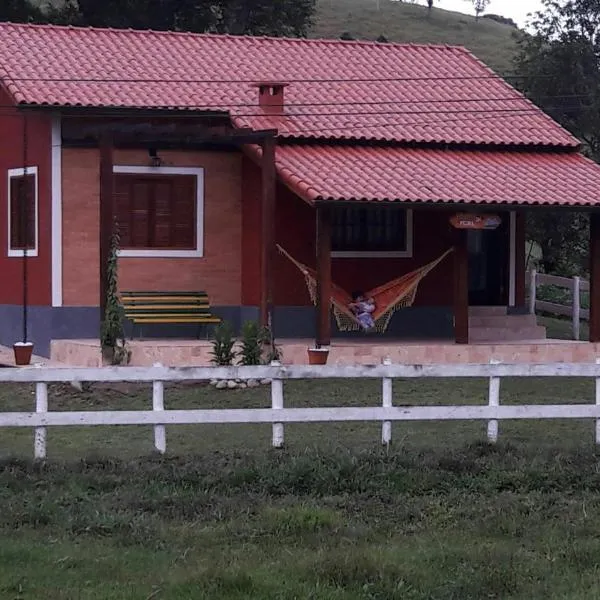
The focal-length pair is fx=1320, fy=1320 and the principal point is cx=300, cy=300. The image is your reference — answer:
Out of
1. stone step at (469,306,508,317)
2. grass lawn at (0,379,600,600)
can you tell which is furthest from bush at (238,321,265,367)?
stone step at (469,306,508,317)

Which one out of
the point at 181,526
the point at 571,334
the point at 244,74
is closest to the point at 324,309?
the point at 244,74

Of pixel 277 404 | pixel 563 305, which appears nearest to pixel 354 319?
pixel 277 404

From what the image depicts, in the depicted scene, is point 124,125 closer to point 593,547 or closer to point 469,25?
point 593,547

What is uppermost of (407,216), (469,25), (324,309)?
(469,25)

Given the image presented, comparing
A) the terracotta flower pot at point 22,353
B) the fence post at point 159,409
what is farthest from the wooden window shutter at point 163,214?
the fence post at point 159,409

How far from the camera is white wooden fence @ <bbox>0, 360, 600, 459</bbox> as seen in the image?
11336mm

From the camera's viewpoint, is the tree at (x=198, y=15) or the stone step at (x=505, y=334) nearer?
the stone step at (x=505, y=334)

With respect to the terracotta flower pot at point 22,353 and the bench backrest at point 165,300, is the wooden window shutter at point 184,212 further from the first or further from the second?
the terracotta flower pot at point 22,353

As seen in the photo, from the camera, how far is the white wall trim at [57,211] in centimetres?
2041

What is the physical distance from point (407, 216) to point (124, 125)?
17.7ft

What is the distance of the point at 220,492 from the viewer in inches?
400

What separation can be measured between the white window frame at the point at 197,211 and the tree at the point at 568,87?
1388cm

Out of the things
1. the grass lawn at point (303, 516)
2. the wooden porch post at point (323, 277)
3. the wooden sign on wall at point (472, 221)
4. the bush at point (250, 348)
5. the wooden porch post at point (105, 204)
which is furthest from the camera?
the wooden sign on wall at point (472, 221)

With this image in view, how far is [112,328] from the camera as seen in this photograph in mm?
18281
